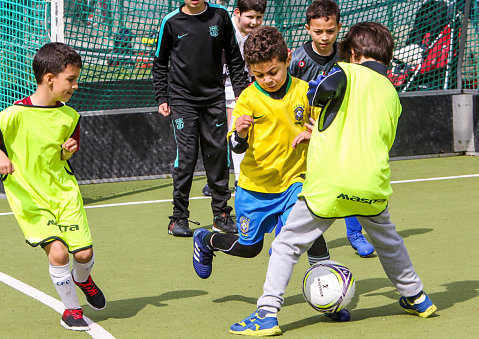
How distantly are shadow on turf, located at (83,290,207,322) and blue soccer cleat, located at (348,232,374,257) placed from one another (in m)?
1.41

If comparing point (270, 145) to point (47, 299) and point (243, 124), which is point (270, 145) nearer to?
point (243, 124)

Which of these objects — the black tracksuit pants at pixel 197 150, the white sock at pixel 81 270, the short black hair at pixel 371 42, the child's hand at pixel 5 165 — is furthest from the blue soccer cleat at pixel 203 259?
the black tracksuit pants at pixel 197 150

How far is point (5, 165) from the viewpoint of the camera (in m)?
4.95

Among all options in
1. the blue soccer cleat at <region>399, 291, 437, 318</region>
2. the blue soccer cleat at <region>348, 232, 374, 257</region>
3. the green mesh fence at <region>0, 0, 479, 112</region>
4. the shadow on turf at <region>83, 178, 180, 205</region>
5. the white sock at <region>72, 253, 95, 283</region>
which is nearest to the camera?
the blue soccer cleat at <region>399, 291, 437, 318</region>

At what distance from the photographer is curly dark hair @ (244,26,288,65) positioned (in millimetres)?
5207

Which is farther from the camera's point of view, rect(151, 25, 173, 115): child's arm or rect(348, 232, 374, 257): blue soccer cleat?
rect(151, 25, 173, 115): child's arm

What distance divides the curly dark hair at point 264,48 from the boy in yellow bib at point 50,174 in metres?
1.02

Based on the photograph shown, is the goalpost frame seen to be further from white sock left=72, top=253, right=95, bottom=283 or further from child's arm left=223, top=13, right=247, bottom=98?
white sock left=72, top=253, right=95, bottom=283

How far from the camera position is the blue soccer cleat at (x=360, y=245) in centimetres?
669

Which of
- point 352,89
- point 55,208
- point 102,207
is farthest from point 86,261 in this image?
point 102,207

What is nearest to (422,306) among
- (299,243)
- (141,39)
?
(299,243)

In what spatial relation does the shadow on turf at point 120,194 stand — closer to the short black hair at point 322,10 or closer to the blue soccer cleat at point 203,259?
the short black hair at point 322,10

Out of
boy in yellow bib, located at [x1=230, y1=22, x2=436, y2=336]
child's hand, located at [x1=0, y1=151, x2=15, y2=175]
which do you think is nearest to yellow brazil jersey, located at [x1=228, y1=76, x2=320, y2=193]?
boy in yellow bib, located at [x1=230, y1=22, x2=436, y2=336]

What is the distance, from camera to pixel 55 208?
517cm
